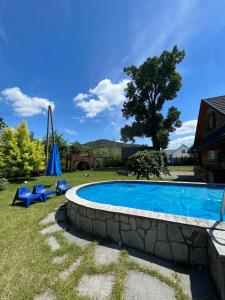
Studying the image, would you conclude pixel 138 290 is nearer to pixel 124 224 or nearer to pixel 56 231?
pixel 124 224

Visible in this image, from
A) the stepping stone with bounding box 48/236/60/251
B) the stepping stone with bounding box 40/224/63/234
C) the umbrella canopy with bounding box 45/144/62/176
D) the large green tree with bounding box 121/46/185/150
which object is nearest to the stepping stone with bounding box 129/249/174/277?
the stepping stone with bounding box 48/236/60/251

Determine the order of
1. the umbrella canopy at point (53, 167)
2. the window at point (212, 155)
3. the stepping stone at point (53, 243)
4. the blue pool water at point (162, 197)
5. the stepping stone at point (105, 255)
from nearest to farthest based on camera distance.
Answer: the stepping stone at point (105, 255), the stepping stone at point (53, 243), the blue pool water at point (162, 197), the umbrella canopy at point (53, 167), the window at point (212, 155)

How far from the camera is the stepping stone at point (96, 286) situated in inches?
87.3

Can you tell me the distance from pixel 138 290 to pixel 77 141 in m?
34.7

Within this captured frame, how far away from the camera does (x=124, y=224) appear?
3.50 m

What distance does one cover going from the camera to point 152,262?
2.91 meters

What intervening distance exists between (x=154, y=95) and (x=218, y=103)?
15.9 metres

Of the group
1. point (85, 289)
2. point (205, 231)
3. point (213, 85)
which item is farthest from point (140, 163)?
point (213, 85)

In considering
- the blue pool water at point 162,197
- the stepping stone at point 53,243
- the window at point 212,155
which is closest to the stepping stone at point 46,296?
the stepping stone at point 53,243

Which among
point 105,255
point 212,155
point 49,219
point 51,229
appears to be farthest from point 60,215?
point 212,155

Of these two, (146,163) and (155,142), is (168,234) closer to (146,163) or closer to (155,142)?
(146,163)

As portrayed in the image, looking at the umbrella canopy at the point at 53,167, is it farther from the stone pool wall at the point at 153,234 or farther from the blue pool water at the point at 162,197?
the stone pool wall at the point at 153,234

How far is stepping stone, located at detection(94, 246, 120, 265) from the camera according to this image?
2.94 meters

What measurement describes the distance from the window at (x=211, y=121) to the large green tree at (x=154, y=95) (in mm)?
11604
